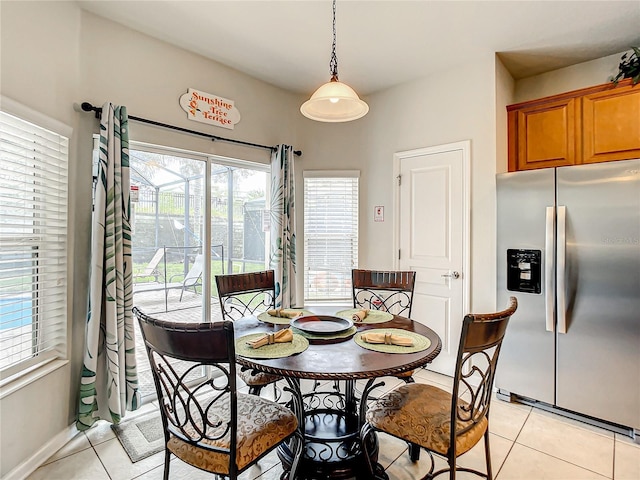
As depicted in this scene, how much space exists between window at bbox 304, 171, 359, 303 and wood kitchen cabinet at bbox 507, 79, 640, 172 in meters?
1.65

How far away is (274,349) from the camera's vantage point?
63.1 inches

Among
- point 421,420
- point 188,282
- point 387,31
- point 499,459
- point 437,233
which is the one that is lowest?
point 499,459

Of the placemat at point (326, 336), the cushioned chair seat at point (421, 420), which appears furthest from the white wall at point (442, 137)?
the placemat at point (326, 336)

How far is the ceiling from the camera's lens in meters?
2.30

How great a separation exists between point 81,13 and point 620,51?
4189mm

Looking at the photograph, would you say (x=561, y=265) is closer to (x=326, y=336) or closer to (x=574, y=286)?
(x=574, y=286)

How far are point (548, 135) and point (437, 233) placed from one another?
122 cm

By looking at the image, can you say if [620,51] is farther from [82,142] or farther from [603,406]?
[82,142]

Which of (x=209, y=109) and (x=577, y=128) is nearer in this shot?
(x=577, y=128)

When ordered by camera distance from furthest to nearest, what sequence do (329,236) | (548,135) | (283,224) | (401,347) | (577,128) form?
(329,236)
(283,224)
(548,135)
(577,128)
(401,347)

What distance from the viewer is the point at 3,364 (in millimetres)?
1817

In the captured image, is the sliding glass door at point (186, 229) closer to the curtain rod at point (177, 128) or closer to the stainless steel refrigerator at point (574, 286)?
the curtain rod at point (177, 128)

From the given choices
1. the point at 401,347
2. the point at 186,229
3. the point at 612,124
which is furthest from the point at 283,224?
the point at 612,124

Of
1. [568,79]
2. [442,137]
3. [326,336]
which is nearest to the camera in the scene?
[326,336]
